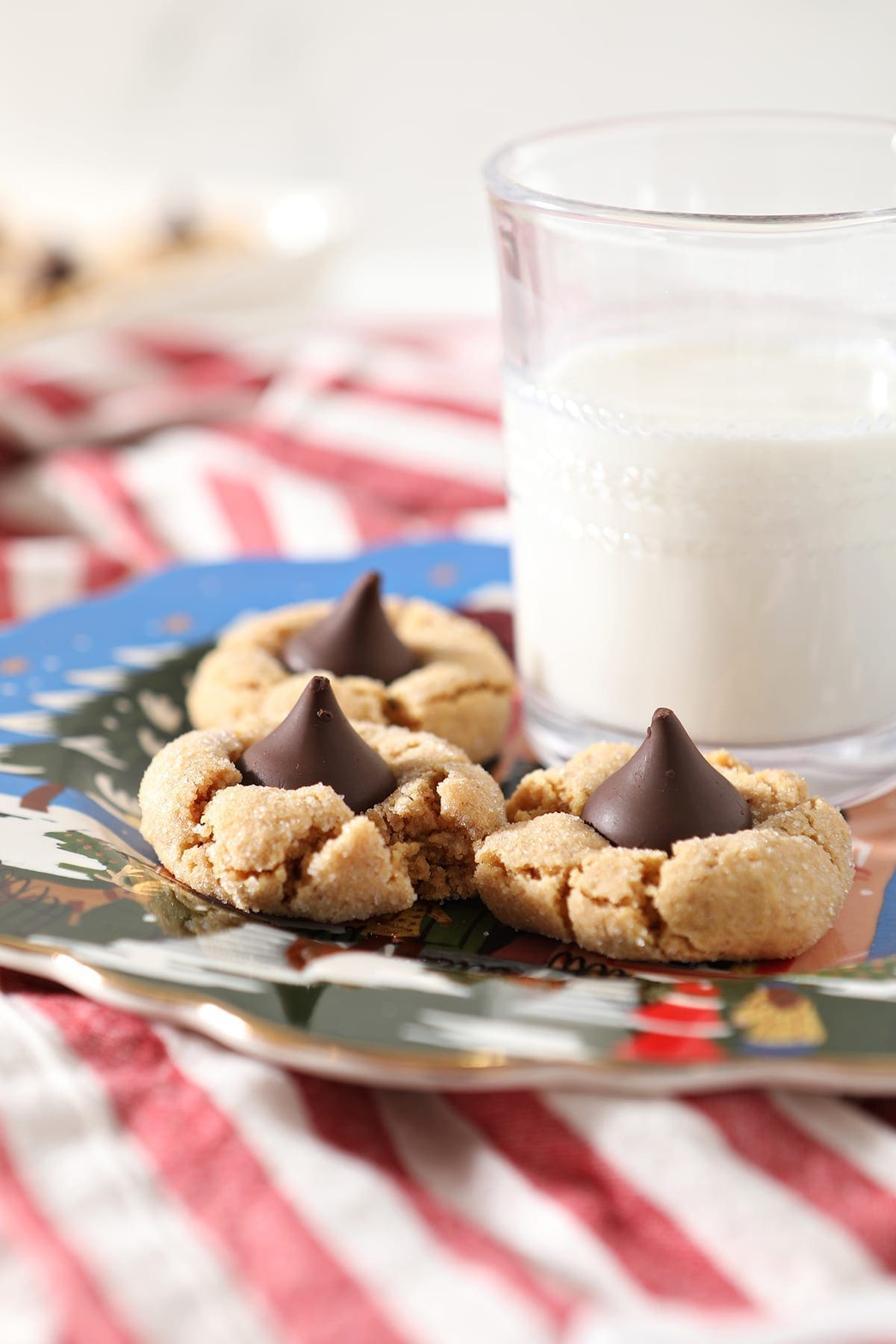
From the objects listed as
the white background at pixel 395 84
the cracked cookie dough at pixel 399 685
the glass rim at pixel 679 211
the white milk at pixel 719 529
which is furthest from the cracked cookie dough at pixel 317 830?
the white background at pixel 395 84

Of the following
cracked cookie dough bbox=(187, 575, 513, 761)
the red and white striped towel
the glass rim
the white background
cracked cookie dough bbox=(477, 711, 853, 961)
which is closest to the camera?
the red and white striped towel

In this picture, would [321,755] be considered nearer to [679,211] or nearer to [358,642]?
[358,642]

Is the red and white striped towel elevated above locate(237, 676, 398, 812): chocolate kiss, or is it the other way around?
locate(237, 676, 398, 812): chocolate kiss

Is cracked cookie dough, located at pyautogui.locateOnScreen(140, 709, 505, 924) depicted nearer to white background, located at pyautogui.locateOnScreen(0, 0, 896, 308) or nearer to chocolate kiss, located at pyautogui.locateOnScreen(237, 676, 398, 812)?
chocolate kiss, located at pyautogui.locateOnScreen(237, 676, 398, 812)

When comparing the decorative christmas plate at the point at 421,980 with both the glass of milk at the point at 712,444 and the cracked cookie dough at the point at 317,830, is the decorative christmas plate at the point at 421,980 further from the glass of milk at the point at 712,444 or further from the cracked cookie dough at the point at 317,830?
the glass of milk at the point at 712,444

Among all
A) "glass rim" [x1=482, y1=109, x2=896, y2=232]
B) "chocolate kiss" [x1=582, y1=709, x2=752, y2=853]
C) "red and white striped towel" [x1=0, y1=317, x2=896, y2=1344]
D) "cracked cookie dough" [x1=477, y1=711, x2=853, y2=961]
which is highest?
"glass rim" [x1=482, y1=109, x2=896, y2=232]

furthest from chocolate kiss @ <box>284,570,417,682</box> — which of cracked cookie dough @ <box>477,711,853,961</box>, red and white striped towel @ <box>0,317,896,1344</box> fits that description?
red and white striped towel @ <box>0,317,896,1344</box>

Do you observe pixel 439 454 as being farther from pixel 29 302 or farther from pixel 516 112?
pixel 516 112
